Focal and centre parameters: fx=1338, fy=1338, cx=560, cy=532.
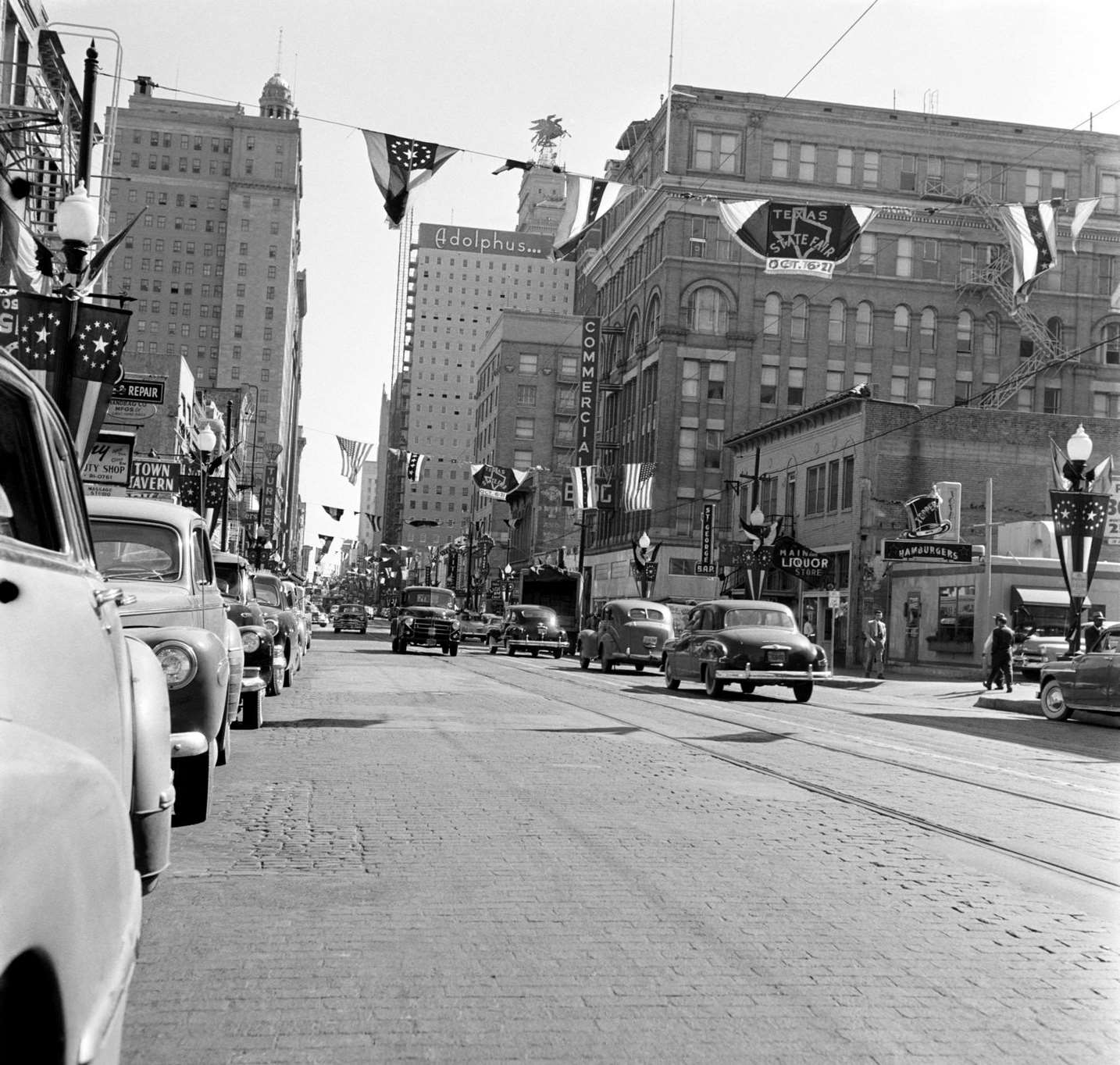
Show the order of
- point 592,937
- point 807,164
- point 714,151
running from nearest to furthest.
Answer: point 592,937
point 714,151
point 807,164

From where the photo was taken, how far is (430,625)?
4050 centimetres

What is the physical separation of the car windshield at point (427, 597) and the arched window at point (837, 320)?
134 feet

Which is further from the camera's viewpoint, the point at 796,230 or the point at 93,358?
the point at 796,230

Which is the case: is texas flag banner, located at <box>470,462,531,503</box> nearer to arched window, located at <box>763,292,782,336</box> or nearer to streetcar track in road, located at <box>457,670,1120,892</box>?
arched window, located at <box>763,292,782,336</box>

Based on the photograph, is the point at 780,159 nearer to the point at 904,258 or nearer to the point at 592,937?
the point at 904,258

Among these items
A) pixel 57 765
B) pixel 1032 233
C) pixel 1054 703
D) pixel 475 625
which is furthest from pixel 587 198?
pixel 475 625

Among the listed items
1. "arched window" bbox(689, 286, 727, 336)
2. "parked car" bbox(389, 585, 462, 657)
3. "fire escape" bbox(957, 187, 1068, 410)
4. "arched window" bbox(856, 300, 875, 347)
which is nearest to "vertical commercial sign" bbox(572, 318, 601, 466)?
"arched window" bbox(689, 286, 727, 336)

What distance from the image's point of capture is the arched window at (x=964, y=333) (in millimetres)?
76000

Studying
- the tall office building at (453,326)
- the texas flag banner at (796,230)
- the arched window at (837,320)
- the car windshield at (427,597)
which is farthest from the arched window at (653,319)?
the tall office building at (453,326)

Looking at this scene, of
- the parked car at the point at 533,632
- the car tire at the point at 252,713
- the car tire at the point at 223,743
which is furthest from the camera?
the parked car at the point at 533,632

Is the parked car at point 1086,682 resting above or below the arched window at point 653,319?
below

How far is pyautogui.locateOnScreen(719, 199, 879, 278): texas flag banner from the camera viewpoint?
929 inches

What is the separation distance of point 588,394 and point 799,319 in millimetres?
13880

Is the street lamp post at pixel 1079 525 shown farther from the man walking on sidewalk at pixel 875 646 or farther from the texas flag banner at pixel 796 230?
the man walking on sidewalk at pixel 875 646
